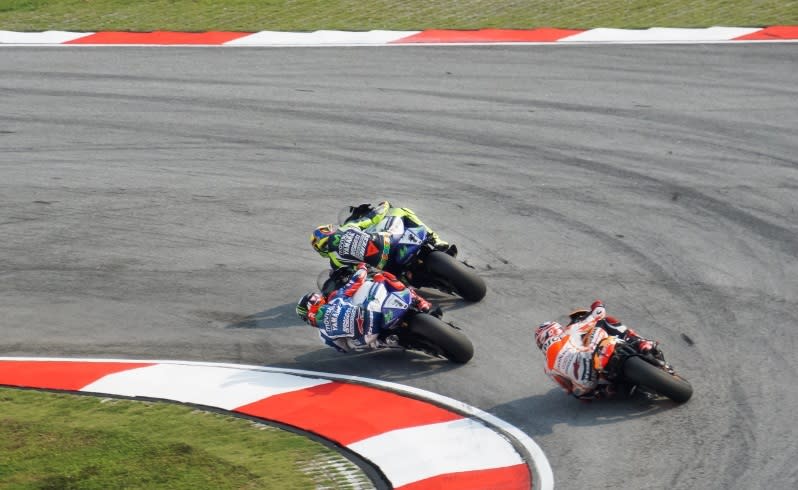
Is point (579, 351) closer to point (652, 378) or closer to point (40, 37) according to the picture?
point (652, 378)

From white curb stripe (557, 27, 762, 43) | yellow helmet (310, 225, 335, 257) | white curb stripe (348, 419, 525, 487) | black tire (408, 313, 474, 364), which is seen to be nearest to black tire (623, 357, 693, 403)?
white curb stripe (348, 419, 525, 487)

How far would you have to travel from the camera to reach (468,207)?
1409cm

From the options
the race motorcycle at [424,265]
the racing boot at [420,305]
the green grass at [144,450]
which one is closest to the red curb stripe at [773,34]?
the race motorcycle at [424,265]

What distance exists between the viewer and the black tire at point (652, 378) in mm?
9227

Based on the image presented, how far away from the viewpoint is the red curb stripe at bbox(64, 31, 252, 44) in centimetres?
2039

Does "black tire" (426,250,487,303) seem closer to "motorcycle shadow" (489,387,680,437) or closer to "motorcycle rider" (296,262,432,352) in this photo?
"motorcycle rider" (296,262,432,352)

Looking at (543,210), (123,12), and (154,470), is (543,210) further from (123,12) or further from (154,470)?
(123,12)

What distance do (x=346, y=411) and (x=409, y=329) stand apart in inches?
42.8

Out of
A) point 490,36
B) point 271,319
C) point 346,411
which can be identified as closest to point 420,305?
point 346,411

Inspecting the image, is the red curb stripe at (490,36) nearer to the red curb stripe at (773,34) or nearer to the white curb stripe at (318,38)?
the white curb stripe at (318,38)

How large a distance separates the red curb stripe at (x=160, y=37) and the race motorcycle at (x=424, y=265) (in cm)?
985

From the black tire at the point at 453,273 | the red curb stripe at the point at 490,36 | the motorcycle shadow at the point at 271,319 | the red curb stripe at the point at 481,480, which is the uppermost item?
the red curb stripe at the point at 490,36

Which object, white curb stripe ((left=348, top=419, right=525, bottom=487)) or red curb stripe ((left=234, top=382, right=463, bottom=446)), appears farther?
red curb stripe ((left=234, top=382, right=463, bottom=446))

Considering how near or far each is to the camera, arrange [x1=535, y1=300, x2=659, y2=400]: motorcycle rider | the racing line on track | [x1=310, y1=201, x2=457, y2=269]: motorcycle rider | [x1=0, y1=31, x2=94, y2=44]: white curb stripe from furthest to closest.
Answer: [x1=0, y1=31, x2=94, y2=44]: white curb stripe
[x1=310, y1=201, x2=457, y2=269]: motorcycle rider
[x1=535, y1=300, x2=659, y2=400]: motorcycle rider
the racing line on track
